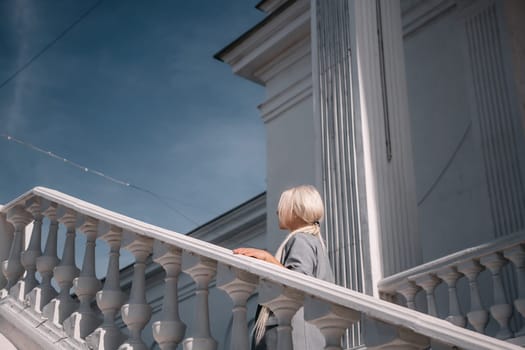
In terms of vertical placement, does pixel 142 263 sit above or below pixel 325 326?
above

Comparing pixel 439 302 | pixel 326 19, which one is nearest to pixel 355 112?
pixel 326 19

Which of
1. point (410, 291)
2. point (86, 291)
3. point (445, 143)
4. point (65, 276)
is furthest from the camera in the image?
point (445, 143)

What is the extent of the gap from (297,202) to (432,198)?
4.73 metres

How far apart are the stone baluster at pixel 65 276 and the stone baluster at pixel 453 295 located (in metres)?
2.40

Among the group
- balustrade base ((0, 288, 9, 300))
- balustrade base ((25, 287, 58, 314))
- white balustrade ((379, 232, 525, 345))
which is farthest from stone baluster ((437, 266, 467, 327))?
balustrade base ((0, 288, 9, 300))

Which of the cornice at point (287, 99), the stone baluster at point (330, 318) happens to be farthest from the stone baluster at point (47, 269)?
the cornice at point (287, 99)

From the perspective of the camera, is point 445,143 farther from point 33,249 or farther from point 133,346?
point 133,346

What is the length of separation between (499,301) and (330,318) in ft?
8.67

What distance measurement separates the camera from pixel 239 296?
11.3ft

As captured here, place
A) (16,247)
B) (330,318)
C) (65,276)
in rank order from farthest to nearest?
(16,247) → (65,276) → (330,318)

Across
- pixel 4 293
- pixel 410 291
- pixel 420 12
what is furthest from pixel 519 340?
pixel 420 12

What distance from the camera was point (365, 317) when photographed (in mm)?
2801

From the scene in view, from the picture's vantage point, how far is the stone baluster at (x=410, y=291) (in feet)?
18.8

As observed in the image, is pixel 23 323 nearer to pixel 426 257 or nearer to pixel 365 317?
pixel 365 317
